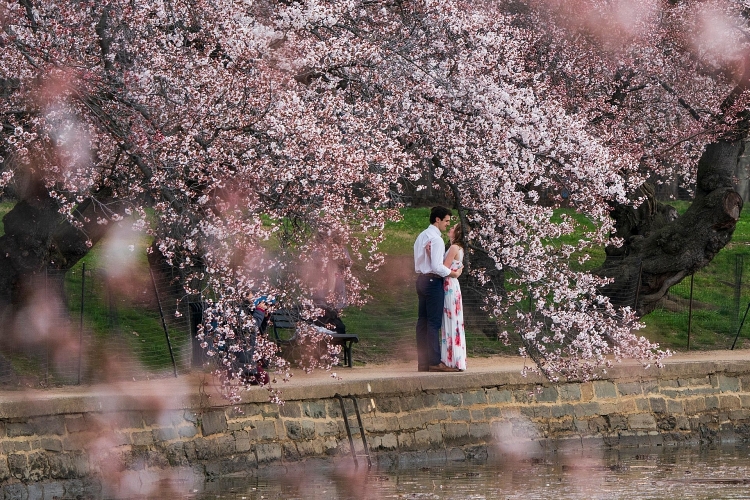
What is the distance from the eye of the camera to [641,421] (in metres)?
14.7

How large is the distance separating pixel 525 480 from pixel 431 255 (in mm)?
2986

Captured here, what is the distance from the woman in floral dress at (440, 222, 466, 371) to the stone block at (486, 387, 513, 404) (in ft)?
1.29

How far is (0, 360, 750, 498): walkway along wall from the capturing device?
10.6 meters

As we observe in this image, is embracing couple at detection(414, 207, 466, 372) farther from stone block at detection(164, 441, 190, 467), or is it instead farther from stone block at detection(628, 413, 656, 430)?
stone block at detection(164, 441, 190, 467)

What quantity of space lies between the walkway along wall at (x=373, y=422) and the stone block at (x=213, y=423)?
1 centimetres

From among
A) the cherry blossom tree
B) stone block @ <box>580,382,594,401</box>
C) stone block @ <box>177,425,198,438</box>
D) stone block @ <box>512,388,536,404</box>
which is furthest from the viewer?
stone block @ <box>580,382,594,401</box>

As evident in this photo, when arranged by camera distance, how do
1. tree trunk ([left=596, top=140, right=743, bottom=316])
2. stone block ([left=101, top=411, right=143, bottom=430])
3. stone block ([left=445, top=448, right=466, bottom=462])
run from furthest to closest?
tree trunk ([left=596, top=140, right=743, bottom=316]) < stone block ([left=445, top=448, right=466, bottom=462]) < stone block ([left=101, top=411, right=143, bottom=430])

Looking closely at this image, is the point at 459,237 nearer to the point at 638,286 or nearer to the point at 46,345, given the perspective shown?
the point at 46,345

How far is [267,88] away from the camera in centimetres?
1104

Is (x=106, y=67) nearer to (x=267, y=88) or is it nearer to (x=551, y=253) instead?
(x=267, y=88)

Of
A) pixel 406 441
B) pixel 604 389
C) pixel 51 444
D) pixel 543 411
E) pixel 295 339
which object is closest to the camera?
pixel 51 444

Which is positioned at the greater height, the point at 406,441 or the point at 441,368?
the point at 441,368

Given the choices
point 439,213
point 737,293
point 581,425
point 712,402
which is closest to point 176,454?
point 439,213

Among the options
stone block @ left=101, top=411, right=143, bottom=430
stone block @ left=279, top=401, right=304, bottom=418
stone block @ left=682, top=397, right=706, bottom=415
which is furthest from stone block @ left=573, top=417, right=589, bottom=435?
stone block @ left=101, top=411, right=143, bottom=430
